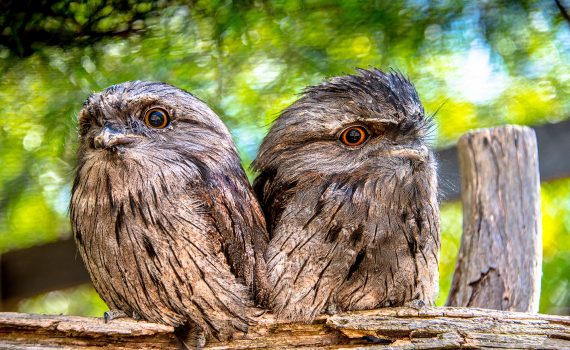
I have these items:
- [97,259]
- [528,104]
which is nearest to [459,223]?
[528,104]

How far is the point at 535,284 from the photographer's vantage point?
310 centimetres

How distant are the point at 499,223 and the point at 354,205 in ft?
4.17

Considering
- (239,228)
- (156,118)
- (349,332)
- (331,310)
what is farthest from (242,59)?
(349,332)

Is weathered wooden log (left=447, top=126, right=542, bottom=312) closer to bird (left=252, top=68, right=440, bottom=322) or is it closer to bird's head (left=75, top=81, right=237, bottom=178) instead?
bird (left=252, top=68, right=440, bottom=322)

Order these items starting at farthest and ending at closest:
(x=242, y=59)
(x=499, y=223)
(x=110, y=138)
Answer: (x=499, y=223)
(x=242, y=59)
(x=110, y=138)

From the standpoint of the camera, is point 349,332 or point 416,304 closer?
point 349,332

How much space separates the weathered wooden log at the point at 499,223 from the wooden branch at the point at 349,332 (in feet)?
2.80

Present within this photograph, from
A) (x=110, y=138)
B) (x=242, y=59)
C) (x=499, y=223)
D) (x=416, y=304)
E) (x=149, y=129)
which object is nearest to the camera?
(x=110, y=138)

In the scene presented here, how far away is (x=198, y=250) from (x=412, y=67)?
1.58 m

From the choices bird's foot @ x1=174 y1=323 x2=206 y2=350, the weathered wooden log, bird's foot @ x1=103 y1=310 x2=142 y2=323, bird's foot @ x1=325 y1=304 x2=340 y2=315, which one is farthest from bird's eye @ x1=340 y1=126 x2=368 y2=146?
the weathered wooden log

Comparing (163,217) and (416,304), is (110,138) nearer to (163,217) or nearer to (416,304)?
(163,217)

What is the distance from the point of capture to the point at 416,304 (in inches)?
90.0

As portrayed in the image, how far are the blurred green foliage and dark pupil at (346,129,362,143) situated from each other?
656 millimetres

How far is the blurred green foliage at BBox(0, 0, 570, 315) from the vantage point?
273 cm
